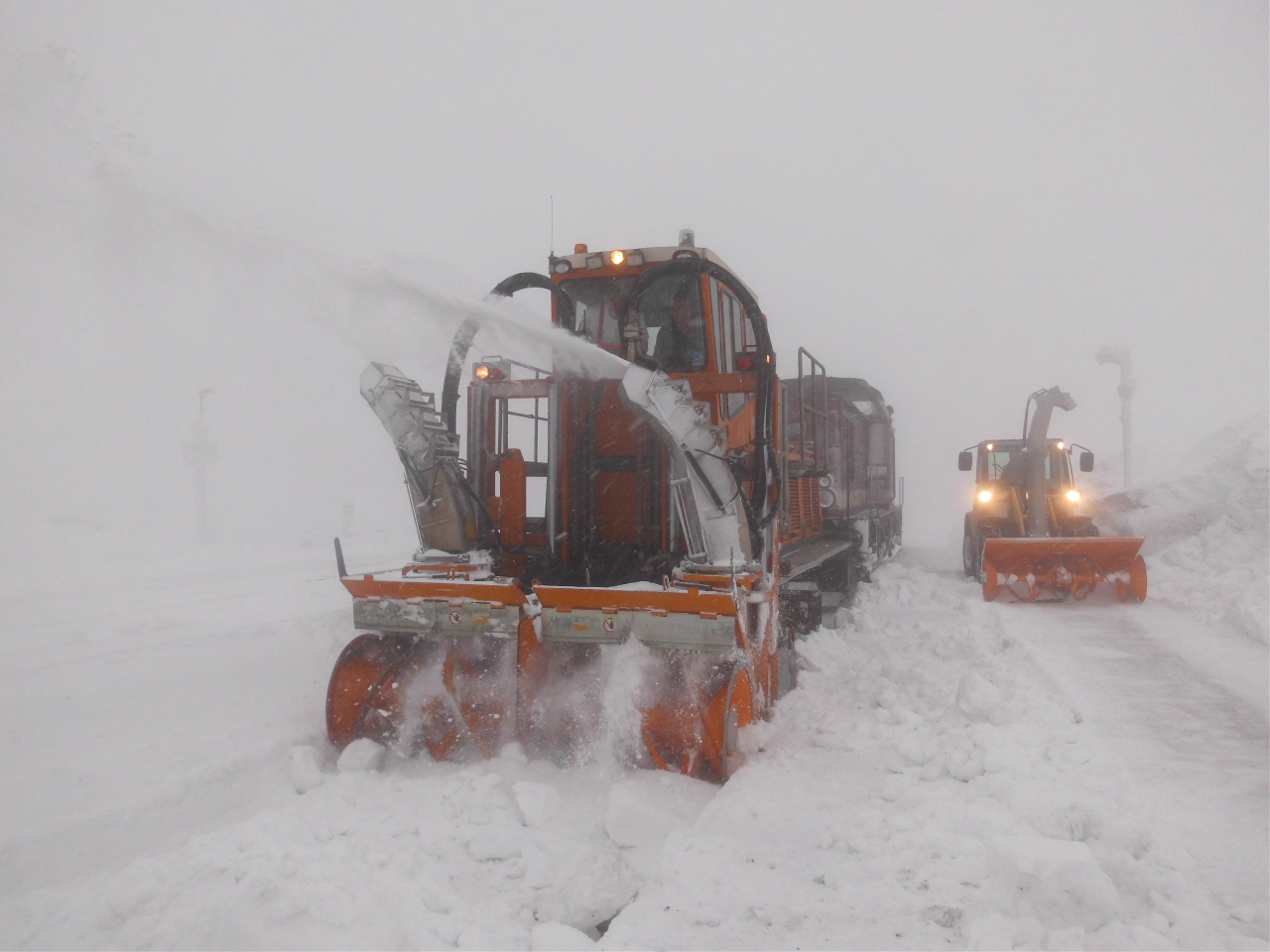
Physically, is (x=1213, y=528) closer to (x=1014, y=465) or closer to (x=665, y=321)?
(x=1014, y=465)

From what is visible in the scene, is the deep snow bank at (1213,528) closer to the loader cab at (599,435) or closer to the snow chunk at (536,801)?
the loader cab at (599,435)

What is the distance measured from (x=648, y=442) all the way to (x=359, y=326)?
2319 mm

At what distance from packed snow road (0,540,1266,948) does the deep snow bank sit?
387cm

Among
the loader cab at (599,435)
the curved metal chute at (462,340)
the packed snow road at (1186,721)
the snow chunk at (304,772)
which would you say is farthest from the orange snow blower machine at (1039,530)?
the snow chunk at (304,772)

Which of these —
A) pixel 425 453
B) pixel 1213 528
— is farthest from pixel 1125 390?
pixel 425 453

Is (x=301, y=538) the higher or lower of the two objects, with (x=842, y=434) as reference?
lower

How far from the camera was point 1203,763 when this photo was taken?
4.65 m

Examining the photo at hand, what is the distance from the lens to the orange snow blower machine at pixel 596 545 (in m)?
4.55

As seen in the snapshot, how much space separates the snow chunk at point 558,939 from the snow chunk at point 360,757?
195 cm

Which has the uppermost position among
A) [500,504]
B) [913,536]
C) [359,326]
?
[359,326]

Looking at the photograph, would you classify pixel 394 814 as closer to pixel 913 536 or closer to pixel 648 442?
pixel 648 442

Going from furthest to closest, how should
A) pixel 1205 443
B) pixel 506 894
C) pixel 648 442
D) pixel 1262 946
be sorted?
pixel 1205 443 → pixel 648 442 → pixel 506 894 → pixel 1262 946

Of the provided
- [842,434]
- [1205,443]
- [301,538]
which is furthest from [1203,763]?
[301,538]

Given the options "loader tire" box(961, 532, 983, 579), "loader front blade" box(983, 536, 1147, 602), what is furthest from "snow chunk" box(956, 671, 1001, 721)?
"loader tire" box(961, 532, 983, 579)
